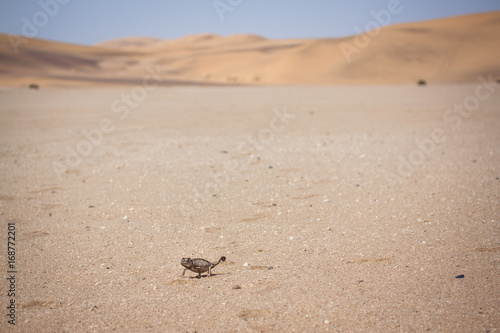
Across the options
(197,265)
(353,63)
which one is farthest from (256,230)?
(353,63)

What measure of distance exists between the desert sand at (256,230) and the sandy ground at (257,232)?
0.7 inches

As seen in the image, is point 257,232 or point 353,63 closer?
point 257,232

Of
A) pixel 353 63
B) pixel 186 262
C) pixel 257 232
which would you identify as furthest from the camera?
pixel 353 63

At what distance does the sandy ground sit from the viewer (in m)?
3.07

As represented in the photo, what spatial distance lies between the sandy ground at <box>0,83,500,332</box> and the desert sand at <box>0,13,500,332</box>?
18 millimetres

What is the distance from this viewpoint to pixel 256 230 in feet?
14.9

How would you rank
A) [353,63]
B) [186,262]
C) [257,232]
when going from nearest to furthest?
1. [186,262]
2. [257,232]
3. [353,63]

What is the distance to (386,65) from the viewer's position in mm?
44000

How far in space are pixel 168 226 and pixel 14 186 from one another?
3.11 m

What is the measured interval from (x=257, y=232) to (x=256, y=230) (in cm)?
5

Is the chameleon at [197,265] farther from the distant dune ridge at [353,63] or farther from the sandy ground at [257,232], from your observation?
the distant dune ridge at [353,63]

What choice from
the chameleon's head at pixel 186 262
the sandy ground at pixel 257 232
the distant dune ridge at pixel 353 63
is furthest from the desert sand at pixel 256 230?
the distant dune ridge at pixel 353 63

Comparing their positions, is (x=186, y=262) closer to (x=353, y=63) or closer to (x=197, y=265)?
(x=197, y=265)

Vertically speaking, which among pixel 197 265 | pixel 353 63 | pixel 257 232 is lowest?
pixel 197 265
